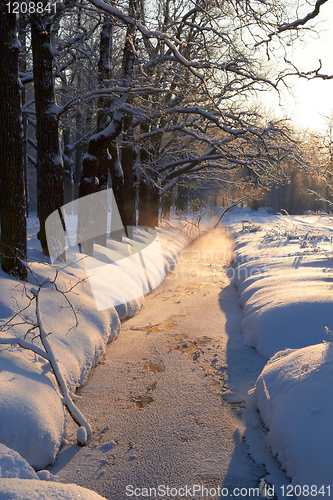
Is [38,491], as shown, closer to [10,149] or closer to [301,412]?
[301,412]

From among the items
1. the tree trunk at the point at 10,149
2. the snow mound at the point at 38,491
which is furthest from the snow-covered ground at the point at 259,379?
the tree trunk at the point at 10,149

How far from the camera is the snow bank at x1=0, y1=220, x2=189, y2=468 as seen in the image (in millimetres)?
3186

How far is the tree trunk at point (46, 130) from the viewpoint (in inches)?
265

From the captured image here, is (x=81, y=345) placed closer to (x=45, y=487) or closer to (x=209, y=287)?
(x=45, y=487)

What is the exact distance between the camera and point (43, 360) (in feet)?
13.9

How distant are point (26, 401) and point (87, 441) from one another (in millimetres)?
808

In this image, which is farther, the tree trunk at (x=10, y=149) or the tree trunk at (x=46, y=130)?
the tree trunk at (x=46, y=130)

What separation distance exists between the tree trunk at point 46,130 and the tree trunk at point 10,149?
1357 millimetres

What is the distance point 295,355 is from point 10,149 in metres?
4.99

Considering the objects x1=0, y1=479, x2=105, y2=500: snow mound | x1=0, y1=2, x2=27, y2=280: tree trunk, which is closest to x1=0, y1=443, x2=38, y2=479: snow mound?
x1=0, y1=479, x2=105, y2=500: snow mound

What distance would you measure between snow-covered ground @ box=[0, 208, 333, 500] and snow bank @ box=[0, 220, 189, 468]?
0.04 ft

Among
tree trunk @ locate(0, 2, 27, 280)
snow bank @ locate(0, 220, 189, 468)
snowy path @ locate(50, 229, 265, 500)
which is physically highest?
tree trunk @ locate(0, 2, 27, 280)

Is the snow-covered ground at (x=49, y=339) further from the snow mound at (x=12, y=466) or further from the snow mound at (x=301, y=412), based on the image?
the snow mound at (x=301, y=412)

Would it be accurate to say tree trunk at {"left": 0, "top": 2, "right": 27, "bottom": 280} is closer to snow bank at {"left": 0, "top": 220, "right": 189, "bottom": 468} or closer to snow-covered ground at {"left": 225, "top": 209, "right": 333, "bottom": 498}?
snow bank at {"left": 0, "top": 220, "right": 189, "bottom": 468}
